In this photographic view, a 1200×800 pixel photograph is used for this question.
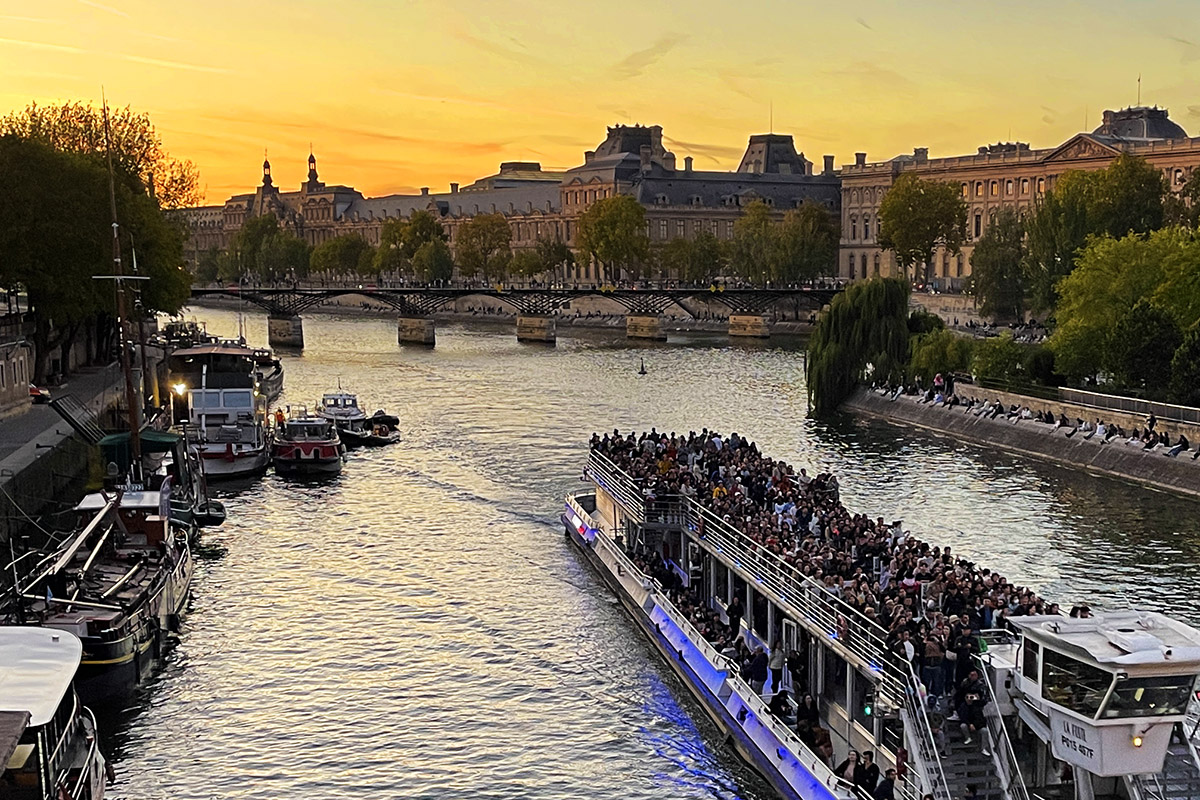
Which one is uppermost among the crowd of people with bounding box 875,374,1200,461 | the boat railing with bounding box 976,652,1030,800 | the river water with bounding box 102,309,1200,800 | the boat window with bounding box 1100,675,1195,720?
the boat window with bounding box 1100,675,1195,720

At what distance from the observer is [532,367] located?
9694 centimetres

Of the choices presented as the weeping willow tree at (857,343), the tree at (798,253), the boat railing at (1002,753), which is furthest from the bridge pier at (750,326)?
the boat railing at (1002,753)

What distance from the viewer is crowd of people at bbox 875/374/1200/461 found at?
50.8 meters

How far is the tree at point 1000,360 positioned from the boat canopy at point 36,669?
50.5 m

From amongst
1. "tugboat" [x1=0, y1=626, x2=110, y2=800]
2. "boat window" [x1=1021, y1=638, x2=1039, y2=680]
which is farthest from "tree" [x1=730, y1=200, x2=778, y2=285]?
"boat window" [x1=1021, y1=638, x2=1039, y2=680]

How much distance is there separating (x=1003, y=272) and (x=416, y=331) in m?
48.9

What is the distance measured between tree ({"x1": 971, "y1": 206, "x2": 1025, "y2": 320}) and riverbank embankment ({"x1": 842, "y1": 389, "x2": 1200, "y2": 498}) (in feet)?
104

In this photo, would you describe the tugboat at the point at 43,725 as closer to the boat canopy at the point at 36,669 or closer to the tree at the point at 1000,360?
the boat canopy at the point at 36,669

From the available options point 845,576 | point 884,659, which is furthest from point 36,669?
point 845,576

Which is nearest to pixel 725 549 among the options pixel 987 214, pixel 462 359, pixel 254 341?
pixel 462 359

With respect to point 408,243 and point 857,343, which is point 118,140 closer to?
point 857,343

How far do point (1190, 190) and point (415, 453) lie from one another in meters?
63.1

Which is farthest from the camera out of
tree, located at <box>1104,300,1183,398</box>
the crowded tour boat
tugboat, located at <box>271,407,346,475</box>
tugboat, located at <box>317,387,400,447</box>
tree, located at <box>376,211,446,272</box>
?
tree, located at <box>376,211,446,272</box>

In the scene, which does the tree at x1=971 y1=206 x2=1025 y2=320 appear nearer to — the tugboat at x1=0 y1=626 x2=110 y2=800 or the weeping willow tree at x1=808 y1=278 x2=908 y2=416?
the weeping willow tree at x1=808 y1=278 x2=908 y2=416
